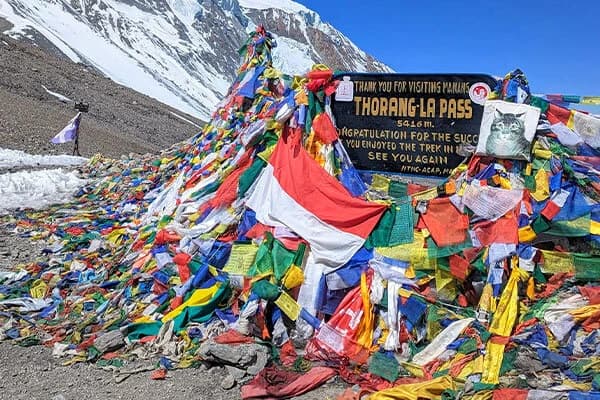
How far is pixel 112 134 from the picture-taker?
3453cm

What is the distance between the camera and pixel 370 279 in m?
6.27

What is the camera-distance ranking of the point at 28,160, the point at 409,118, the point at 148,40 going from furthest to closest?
1. the point at 148,40
2. the point at 28,160
3. the point at 409,118

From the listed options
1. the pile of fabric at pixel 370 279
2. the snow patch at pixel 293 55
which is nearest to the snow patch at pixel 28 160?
the pile of fabric at pixel 370 279

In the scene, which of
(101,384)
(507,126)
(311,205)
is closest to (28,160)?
(311,205)

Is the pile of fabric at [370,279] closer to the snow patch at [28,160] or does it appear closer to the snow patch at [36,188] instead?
the snow patch at [36,188]

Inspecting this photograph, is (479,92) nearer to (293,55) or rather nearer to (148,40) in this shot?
(148,40)

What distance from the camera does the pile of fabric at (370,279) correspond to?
17.8 ft

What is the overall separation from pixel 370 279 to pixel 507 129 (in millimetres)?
2112

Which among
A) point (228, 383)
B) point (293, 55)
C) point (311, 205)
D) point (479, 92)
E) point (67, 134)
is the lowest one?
point (67, 134)

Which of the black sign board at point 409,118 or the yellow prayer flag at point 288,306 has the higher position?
the black sign board at point 409,118

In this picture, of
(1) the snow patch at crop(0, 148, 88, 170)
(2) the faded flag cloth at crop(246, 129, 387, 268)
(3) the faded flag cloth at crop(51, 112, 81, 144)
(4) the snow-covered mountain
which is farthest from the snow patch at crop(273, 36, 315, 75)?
(2) the faded flag cloth at crop(246, 129, 387, 268)

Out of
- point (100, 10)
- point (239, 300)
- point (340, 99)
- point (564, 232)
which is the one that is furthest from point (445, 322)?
point (100, 10)

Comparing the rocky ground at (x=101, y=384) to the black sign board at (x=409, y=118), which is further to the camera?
the black sign board at (x=409, y=118)

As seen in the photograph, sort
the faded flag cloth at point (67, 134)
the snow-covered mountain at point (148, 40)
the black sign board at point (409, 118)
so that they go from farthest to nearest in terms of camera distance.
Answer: the snow-covered mountain at point (148, 40) < the faded flag cloth at point (67, 134) < the black sign board at point (409, 118)
